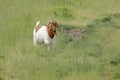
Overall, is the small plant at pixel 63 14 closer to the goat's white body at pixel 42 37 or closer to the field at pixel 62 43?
the field at pixel 62 43

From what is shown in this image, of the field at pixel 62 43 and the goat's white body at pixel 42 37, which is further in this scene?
the goat's white body at pixel 42 37

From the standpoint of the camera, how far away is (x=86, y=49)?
17234 mm

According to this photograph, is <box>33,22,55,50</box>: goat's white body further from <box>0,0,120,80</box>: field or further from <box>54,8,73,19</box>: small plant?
<box>54,8,73,19</box>: small plant

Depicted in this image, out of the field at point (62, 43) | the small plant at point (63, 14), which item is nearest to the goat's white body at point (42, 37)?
the field at point (62, 43)

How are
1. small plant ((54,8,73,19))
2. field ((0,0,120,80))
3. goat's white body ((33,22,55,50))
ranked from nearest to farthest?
field ((0,0,120,80)) < goat's white body ((33,22,55,50)) < small plant ((54,8,73,19))

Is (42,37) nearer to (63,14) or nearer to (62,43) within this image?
(62,43)

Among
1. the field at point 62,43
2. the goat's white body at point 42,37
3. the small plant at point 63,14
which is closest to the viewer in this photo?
the field at point 62,43

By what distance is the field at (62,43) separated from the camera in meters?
13.6

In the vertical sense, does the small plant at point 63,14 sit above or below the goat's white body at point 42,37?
above

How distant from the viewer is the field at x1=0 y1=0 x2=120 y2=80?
13641 mm

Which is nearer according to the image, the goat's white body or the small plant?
the goat's white body

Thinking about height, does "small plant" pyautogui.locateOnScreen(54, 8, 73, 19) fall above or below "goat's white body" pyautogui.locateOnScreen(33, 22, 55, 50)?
above

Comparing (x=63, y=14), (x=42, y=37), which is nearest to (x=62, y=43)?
(x=42, y=37)

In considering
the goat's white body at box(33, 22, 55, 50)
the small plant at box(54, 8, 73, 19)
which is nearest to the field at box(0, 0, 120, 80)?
the small plant at box(54, 8, 73, 19)
